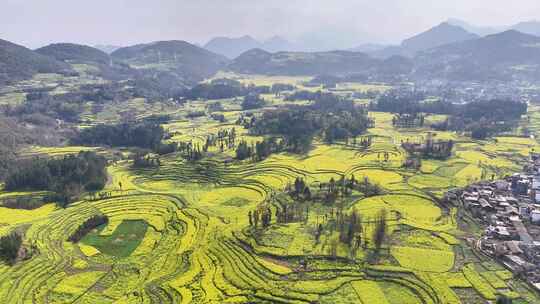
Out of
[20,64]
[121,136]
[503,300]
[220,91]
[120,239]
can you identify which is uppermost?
[20,64]

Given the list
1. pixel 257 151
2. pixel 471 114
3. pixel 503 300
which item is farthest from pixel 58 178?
pixel 471 114

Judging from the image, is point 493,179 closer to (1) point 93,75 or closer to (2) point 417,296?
(2) point 417,296

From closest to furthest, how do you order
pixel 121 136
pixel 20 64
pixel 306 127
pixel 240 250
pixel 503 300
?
pixel 503 300, pixel 240 250, pixel 306 127, pixel 121 136, pixel 20 64

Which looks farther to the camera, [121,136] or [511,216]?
[121,136]

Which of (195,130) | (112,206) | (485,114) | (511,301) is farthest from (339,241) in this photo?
(485,114)

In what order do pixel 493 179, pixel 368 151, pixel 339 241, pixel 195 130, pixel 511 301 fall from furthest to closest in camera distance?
1. pixel 195 130
2. pixel 368 151
3. pixel 493 179
4. pixel 339 241
5. pixel 511 301

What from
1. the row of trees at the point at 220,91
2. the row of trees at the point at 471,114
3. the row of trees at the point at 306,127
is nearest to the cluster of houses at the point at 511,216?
the row of trees at the point at 306,127

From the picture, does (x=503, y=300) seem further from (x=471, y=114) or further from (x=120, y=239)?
(x=471, y=114)
